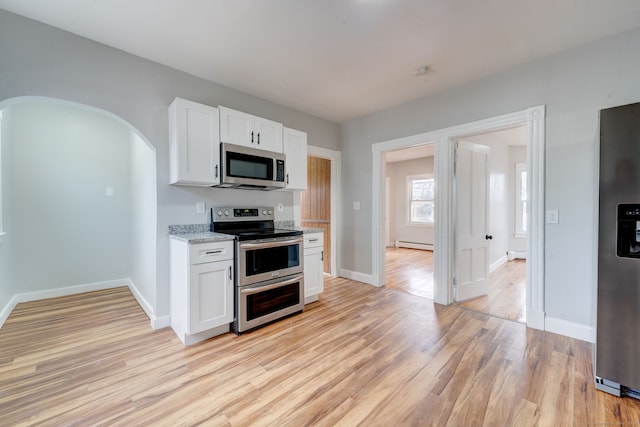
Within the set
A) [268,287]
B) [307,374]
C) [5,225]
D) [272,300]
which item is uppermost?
[5,225]

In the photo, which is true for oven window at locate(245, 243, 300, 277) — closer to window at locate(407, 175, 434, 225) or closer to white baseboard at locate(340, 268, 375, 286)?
white baseboard at locate(340, 268, 375, 286)

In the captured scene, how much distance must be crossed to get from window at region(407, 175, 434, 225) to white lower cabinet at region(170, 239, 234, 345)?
641cm

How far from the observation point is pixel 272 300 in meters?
2.74

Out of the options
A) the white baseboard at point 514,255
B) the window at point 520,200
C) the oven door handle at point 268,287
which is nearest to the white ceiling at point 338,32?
the oven door handle at point 268,287

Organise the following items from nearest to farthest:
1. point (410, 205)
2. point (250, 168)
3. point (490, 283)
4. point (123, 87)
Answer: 1. point (123, 87)
2. point (250, 168)
3. point (490, 283)
4. point (410, 205)

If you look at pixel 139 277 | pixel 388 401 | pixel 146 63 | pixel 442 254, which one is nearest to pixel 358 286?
pixel 442 254

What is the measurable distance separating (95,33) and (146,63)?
414 mm

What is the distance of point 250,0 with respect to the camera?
5.99 ft

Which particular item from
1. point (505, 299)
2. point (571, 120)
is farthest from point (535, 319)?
point (571, 120)

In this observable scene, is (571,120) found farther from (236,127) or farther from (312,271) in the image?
(236,127)

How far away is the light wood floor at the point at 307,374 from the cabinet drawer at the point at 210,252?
76cm

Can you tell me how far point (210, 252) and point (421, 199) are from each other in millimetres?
6685

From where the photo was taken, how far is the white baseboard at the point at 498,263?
16.5 feet

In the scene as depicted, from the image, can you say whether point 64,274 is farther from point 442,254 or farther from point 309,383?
point 442,254
